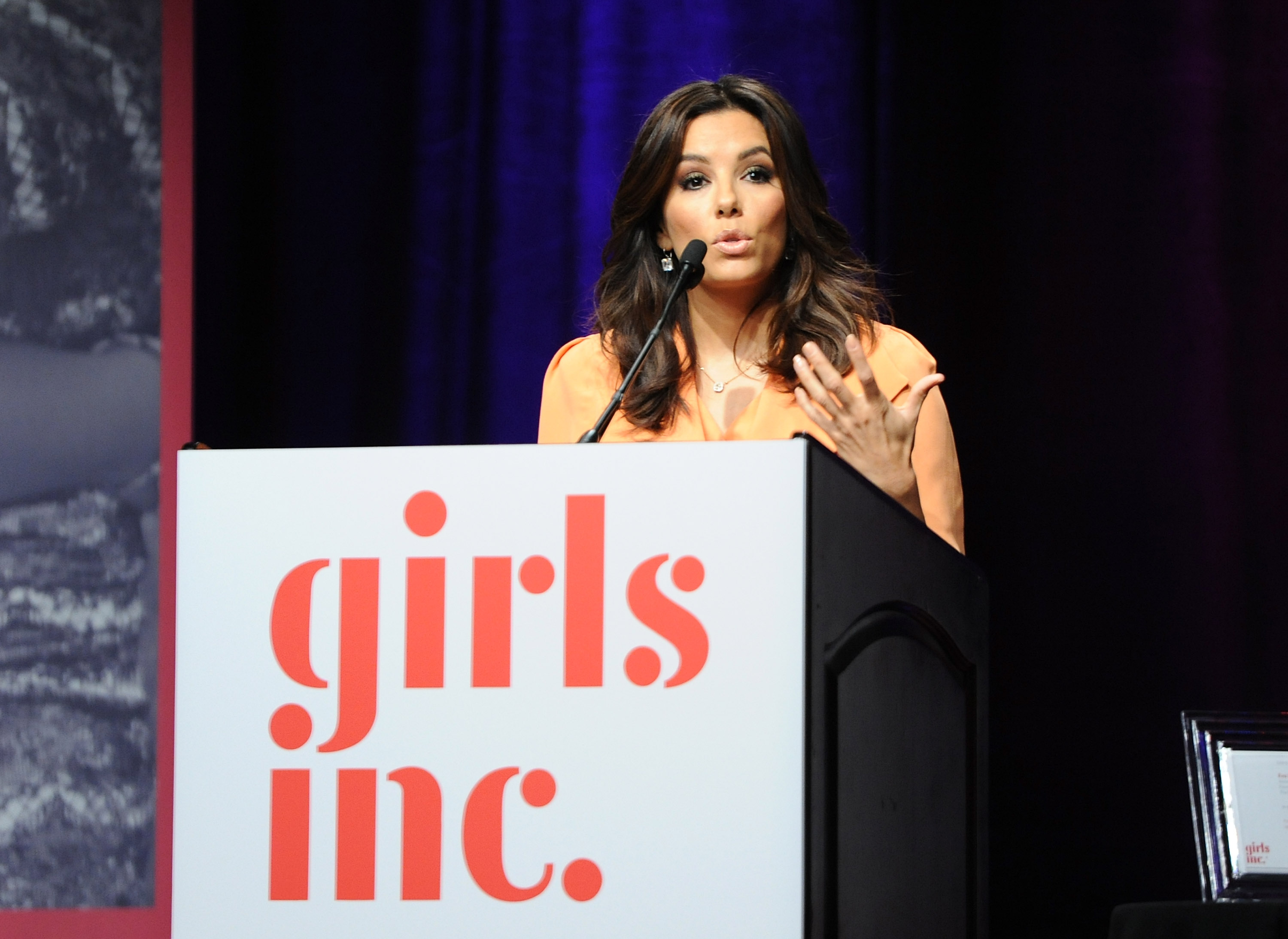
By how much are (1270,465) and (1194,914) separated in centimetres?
116

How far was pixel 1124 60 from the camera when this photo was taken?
7.42 feet

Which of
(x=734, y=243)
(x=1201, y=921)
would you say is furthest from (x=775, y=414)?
(x=1201, y=921)

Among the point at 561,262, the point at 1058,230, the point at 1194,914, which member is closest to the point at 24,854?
the point at 561,262

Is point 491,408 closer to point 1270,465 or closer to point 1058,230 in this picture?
point 1058,230

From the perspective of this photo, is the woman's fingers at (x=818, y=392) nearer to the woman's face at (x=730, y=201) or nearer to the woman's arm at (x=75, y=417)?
the woman's face at (x=730, y=201)

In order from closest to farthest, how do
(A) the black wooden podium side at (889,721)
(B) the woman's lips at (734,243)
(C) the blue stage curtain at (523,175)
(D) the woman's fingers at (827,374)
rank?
(A) the black wooden podium side at (889,721) < (D) the woman's fingers at (827,374) < (B) the woman's lips at (734,243) < (C) the blue stage curtain at (523,175)

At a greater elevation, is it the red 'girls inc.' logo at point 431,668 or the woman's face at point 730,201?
the woman's face at point 730,201

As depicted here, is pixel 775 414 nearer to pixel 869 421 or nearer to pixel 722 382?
pixel 722 382

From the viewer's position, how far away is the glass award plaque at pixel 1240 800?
155 cm

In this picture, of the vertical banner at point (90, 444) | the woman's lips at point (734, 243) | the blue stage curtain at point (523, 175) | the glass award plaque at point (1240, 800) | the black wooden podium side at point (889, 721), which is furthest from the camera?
the blue stage curtain at point (523, 175)

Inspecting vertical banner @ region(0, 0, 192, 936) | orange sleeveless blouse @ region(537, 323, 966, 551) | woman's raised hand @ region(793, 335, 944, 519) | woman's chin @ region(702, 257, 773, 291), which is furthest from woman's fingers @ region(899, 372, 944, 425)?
vertical banner @ region(0, 0, 192, 936)

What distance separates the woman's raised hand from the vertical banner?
141 centimetres

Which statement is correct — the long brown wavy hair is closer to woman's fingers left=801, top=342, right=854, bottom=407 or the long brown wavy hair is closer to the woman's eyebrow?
the woman's eyebrow

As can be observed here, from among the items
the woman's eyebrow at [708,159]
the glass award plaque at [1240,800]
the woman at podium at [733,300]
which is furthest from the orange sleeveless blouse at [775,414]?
the glass award plaque at [1240,800]
